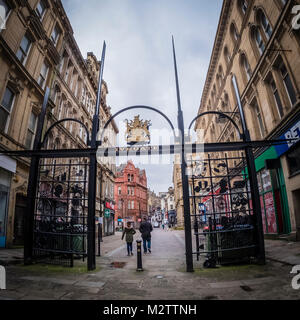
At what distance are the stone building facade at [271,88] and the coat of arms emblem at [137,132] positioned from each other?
6.89m

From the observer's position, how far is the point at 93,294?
4.14 m

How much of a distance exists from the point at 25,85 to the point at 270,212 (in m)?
17.8

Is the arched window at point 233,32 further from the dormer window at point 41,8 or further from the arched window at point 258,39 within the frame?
the dormer window at point 41,8

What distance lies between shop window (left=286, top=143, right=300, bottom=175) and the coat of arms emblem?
7.84 metres

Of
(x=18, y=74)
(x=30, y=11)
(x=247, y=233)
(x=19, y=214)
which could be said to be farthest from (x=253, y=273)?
(x=30, y=11)

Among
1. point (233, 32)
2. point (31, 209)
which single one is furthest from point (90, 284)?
point (233, 32)

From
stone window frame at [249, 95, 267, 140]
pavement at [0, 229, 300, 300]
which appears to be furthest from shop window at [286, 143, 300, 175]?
pavement at [0, 229, 300, 300]

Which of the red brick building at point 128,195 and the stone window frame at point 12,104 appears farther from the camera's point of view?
the red brick building at point 128,195

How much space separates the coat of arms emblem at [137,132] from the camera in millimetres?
7630

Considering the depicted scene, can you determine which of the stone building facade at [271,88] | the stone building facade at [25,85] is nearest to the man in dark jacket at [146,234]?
the stone building facade at [25,85]

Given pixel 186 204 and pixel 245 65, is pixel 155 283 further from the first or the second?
pixel 245 65

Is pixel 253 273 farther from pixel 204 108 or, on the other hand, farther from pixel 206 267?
pixel 204 108
